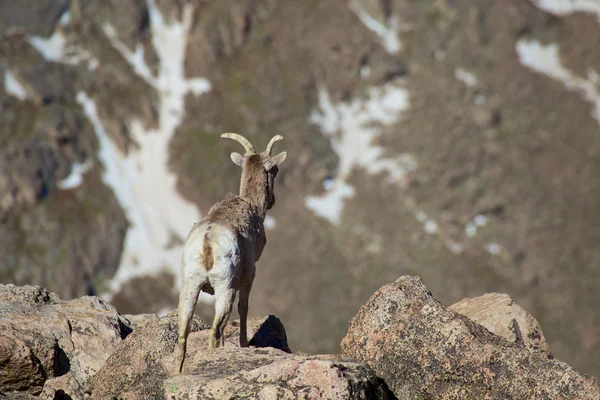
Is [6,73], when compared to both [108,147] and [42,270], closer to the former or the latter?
[108,147]

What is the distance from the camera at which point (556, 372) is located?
14.9 m

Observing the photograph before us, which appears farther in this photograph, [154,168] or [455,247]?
[154,168]

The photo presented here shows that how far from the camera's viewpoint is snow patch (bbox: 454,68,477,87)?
182 m

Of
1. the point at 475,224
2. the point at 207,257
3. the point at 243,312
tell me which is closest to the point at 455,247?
the point at 475,224

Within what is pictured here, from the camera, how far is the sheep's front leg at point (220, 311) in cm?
1684

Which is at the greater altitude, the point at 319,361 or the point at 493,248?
the point at 493,248

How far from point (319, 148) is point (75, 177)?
4976 centimetres

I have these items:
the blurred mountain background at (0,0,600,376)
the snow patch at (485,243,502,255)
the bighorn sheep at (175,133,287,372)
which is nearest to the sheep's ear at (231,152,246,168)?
the bighorn sheep at (175,133,287,372)

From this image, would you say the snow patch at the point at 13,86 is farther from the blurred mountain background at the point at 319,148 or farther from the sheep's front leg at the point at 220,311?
the sheep's front leg at the point at 220,311

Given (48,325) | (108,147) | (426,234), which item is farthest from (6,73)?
(48,325)

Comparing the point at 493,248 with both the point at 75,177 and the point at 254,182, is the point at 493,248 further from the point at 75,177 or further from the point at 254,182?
the point at 254,182

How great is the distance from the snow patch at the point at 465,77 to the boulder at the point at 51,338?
16733cm

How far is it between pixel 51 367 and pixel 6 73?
6071 inches

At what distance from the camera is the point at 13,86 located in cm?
15962
